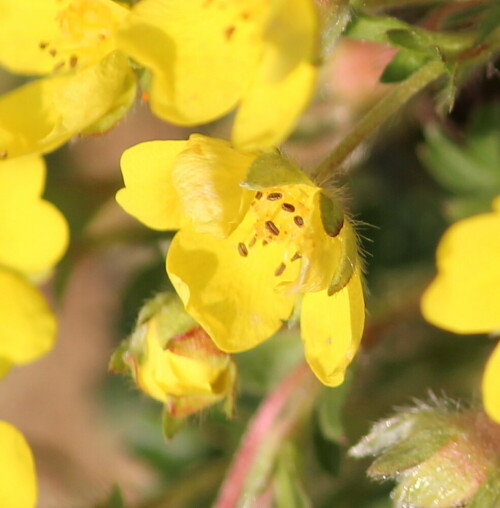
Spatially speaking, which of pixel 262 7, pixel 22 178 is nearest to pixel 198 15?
pixel 262 7

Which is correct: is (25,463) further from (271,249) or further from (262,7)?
(262,7)

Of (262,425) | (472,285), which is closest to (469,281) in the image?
(472,285)

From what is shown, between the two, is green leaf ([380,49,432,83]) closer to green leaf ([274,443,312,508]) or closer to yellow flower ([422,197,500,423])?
yellow flower ([422,197,500,423])

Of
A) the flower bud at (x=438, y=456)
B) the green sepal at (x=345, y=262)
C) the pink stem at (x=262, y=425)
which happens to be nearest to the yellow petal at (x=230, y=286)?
the green sepal at (x=345, y=262)

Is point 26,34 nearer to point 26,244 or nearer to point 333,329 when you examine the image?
point 26,244

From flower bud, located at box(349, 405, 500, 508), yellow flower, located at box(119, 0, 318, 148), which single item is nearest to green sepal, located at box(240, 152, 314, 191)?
yellow flower, located at box(119, 0, 318, 148)
